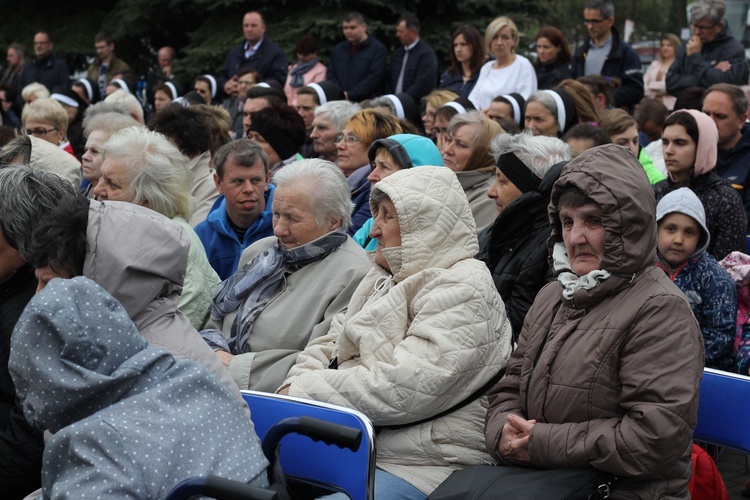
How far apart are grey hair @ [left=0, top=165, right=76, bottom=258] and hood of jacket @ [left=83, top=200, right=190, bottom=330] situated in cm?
37

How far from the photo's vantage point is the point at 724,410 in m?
3.57

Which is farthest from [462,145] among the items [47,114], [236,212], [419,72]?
[419,72]

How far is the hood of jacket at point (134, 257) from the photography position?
10.4ft

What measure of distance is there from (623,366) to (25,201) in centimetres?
224

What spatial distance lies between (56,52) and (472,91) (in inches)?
368

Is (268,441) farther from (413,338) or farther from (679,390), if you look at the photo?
→ (679,390)

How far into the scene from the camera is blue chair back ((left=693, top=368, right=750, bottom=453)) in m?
3.50

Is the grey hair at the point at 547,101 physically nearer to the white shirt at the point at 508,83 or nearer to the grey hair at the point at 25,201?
the white shirt at the point at 508,83

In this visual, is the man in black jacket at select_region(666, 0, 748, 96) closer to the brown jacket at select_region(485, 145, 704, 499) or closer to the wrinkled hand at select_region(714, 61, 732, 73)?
the wrinkled hand at select_region(714, 61, 732, 73)

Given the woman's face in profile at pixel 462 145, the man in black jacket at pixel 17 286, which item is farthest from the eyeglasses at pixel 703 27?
the man in black jacket at pixel 17 286

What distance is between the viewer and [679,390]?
3031 millimetres

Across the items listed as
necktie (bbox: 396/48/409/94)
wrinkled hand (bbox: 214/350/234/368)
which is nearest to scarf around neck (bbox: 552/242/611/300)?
wrinkled hand (bbox: 214/350/234/368)

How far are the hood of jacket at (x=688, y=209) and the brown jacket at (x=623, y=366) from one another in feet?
5.77

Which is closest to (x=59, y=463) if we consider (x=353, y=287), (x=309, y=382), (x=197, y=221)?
(x=309, y=382)
